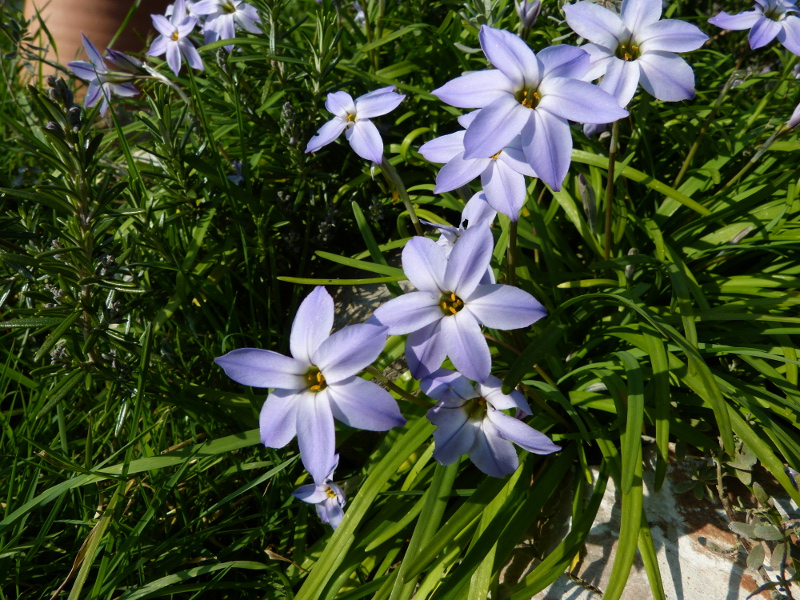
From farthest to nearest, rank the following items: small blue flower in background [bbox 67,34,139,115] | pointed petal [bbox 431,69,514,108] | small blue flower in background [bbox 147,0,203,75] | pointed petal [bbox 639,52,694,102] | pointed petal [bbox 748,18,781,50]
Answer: small blue flower in background [bbox 147,0,203,75] → small blue flower in background [bbox 67,34,139,115] → pointed petal [bbox 748,18,781,50] → pointed petal [bbox 639,52,694,102] → pointed petal [bbox 431,69,514,108]

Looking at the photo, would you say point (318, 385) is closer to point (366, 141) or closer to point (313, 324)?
point (313, 324)

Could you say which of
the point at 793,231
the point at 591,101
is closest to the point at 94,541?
the point at 591,101

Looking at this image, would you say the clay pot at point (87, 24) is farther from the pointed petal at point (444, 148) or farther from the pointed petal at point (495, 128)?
the pointed petal at point (495, 128)

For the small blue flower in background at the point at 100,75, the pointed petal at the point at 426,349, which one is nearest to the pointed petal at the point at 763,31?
the pointed petal at the point at 426,349

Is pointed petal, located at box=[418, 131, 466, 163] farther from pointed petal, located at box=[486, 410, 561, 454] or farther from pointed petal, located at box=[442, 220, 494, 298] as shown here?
pointed petal, located at box=[486, 410, 561, 454]

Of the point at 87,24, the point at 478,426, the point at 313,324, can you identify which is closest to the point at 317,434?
the point at 313,324

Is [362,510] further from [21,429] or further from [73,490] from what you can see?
[21,429]

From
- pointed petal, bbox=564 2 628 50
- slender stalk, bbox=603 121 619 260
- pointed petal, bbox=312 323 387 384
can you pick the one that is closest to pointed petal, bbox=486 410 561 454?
pointed petal, bbox=312 323 387 384
